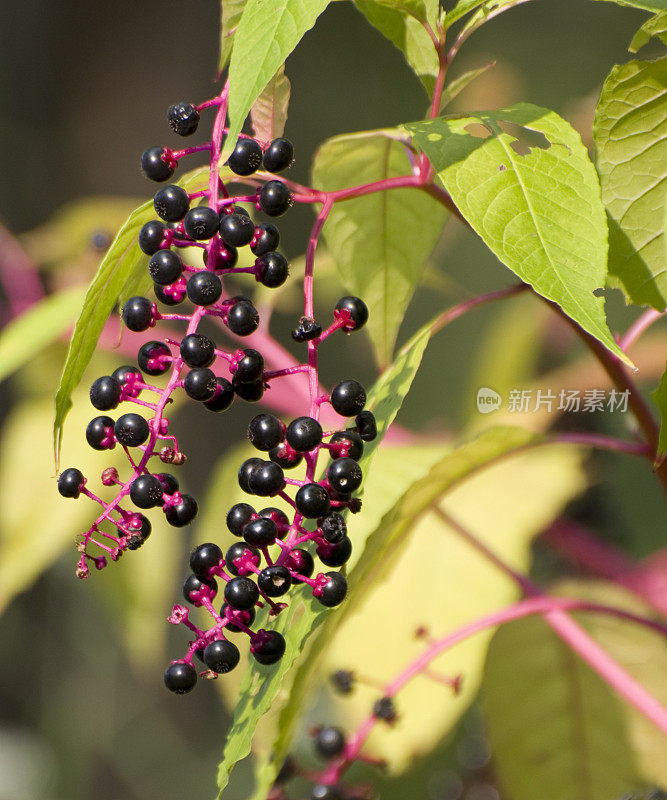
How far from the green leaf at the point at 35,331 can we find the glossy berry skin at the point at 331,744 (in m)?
0.51

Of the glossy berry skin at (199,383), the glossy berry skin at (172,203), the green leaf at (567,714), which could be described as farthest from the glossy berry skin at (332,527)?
the green leaf at (567,714)

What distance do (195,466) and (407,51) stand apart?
69.7 inches

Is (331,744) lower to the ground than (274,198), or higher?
lower

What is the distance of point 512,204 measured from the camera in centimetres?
57

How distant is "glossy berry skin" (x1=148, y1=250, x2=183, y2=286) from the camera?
55 cm

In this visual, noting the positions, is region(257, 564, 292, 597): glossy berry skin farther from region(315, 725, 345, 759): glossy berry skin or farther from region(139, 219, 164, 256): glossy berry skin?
region(315, 725, 345, 759): glossy berry skin

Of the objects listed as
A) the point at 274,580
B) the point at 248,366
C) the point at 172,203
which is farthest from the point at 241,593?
the point at 172,203

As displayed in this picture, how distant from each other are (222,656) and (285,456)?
123 millimetres

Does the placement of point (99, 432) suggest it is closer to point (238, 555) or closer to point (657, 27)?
point (238, 555)

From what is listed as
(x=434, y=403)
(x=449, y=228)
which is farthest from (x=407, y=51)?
(x=434, y=403)

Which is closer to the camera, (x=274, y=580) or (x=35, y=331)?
(x=274, y=580)

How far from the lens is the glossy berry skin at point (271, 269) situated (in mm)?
566

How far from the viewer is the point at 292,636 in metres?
0.60

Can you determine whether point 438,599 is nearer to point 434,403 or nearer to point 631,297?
point 631,297
